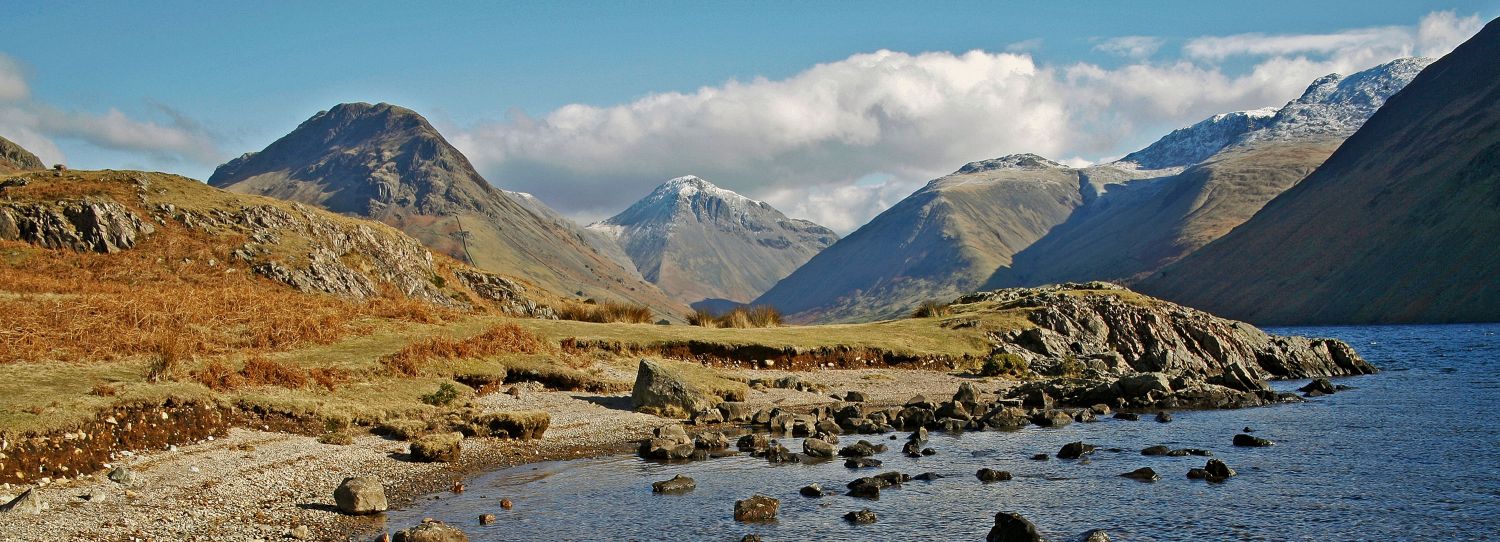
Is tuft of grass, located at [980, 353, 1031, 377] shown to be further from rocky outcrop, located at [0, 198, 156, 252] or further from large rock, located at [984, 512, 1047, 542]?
rocky outcrop, located at [0, 198, 156, 252]

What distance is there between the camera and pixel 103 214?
46.5 meters

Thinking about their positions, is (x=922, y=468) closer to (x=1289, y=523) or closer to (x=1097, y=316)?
(x=1289, y=523)

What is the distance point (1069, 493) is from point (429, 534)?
1455 cm

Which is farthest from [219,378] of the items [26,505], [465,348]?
[465,348]

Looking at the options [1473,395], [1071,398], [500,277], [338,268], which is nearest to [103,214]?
[338,268]

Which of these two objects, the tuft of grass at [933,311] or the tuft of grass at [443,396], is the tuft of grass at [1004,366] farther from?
the tuft of grass at [443,396]

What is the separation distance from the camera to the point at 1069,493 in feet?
73.8

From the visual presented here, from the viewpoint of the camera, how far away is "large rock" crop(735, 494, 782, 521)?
19.4 metres

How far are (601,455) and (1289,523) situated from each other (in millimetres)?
16851

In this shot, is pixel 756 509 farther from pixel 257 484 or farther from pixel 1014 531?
pixel 257 484

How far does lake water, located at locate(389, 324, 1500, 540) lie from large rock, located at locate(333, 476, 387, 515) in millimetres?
400

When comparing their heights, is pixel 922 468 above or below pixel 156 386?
below

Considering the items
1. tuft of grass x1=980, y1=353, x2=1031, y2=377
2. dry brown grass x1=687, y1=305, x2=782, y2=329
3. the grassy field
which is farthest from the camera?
dry brown grass x1=687, y1=305, x2=782, y2=329

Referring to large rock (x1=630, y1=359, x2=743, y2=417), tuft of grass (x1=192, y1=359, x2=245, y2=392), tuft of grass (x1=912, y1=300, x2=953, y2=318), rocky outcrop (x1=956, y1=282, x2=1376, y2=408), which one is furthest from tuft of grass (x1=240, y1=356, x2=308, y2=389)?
tuft of grass (x1=912, y1=300, x2=953, y2=318)
